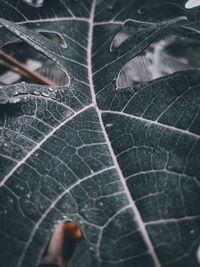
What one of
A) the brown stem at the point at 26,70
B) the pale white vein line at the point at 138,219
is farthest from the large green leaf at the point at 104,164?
the brown stem at the point at 26,70

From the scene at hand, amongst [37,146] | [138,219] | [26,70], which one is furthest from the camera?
[26,70]

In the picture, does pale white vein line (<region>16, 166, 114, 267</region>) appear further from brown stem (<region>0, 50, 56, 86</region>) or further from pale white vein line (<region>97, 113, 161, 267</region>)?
brown stem (<region>0, 50, 56, 86</region>)

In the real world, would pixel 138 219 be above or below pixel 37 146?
below

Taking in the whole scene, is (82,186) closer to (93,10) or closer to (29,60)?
(93,10)

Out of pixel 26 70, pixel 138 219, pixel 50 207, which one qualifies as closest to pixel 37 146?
pixel 50 207

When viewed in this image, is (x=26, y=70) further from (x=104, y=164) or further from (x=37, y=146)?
(x=104, y=164)

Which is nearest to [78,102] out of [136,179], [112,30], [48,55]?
[48,55]

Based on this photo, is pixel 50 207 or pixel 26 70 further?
pixel 26 70

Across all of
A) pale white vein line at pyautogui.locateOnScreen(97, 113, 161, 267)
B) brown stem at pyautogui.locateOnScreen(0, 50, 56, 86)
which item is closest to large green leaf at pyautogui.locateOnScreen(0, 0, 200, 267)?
pale white vein line at pyautogui.locateOnScreen(97, 113, 161, 267)

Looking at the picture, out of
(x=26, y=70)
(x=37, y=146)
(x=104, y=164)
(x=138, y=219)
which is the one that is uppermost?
(x=26, y=70)
